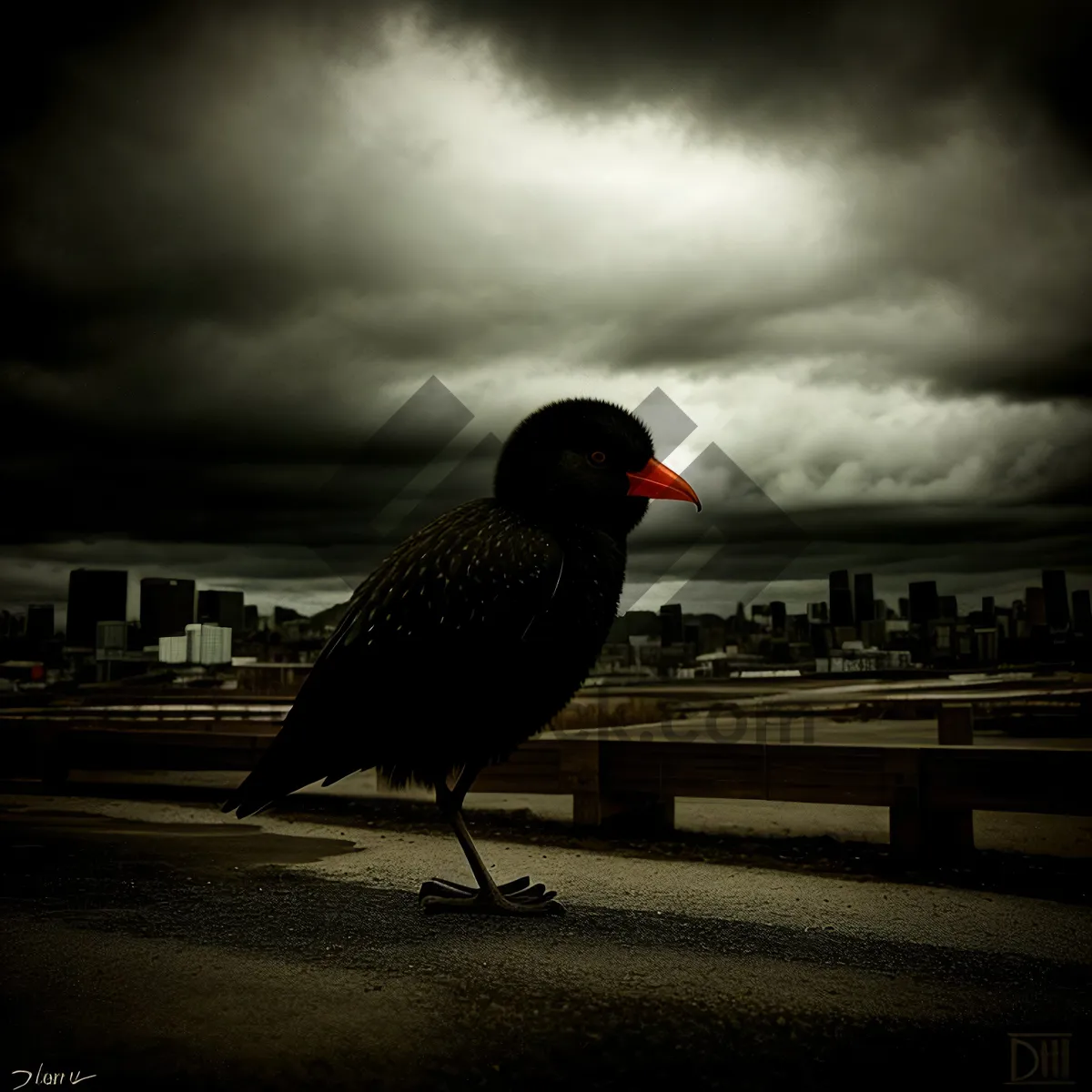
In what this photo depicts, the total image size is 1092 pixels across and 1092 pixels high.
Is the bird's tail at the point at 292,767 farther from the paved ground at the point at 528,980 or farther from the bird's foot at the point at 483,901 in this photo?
the bird's foot at the point at 483,901

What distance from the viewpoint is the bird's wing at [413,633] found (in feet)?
12.0

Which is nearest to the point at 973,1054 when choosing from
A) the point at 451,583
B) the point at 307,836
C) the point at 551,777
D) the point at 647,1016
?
the point at 647,1016

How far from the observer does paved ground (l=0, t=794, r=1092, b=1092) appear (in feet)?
8.46

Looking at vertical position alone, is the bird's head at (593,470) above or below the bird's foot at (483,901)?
above

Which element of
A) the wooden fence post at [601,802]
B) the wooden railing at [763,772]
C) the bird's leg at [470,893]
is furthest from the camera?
the wooden fence post at [601,802]

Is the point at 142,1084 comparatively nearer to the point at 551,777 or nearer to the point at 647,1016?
the point at 647,1016

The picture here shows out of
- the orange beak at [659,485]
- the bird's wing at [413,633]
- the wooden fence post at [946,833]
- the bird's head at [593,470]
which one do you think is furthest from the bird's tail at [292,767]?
the wooden fence post at [946,833]

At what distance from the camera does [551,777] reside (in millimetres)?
6469

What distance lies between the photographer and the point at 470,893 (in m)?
4.09

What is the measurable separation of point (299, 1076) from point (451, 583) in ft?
5.98

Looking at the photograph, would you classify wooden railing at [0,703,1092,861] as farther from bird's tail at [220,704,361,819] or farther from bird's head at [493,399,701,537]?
bird's tail at [220,704,361,819]
